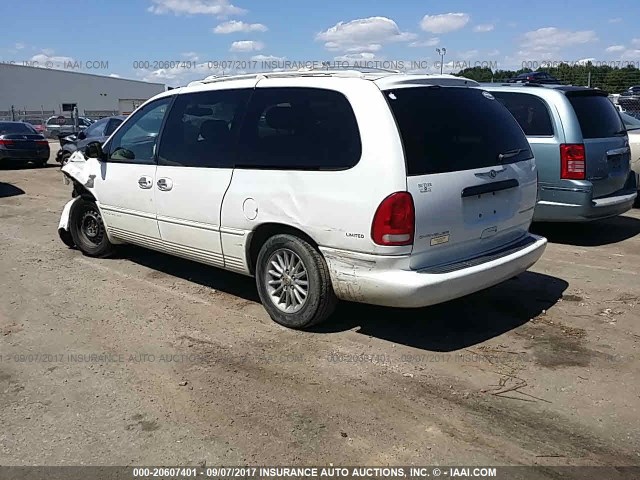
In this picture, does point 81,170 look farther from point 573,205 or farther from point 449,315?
point 573,205

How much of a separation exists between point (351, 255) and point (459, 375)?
107cm

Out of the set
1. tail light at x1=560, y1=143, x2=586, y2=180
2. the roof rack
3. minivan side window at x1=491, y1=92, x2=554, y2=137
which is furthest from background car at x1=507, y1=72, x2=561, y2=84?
the roof rack

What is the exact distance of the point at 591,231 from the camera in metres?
8.34

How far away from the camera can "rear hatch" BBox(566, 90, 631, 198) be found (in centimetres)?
714

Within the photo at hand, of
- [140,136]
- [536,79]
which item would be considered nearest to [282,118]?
[140,136]

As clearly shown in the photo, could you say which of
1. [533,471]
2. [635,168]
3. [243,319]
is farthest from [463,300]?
[635,168]

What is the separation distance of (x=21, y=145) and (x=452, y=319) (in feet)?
53.1

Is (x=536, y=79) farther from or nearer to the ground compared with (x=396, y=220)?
farther from the ground

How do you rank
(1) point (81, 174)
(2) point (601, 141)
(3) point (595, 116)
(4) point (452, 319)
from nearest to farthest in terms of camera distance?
(4) point (452, 319) → (1) point (81, 174) → (2) point (601, 141) → (3) point (595, 116)

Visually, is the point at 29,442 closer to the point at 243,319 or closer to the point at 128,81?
the point at 243,319

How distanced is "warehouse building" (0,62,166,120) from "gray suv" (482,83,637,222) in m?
51.3

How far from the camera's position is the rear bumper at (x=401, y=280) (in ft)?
13.2

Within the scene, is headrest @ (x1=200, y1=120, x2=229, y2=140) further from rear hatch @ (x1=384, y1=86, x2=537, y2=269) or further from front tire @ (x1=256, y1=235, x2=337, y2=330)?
rear hatch @ (x1=384, y1=86, x2=537, y2=269)

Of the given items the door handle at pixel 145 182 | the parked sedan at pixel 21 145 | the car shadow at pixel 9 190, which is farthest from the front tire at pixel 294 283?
the parked sedan at pixel 21 145
